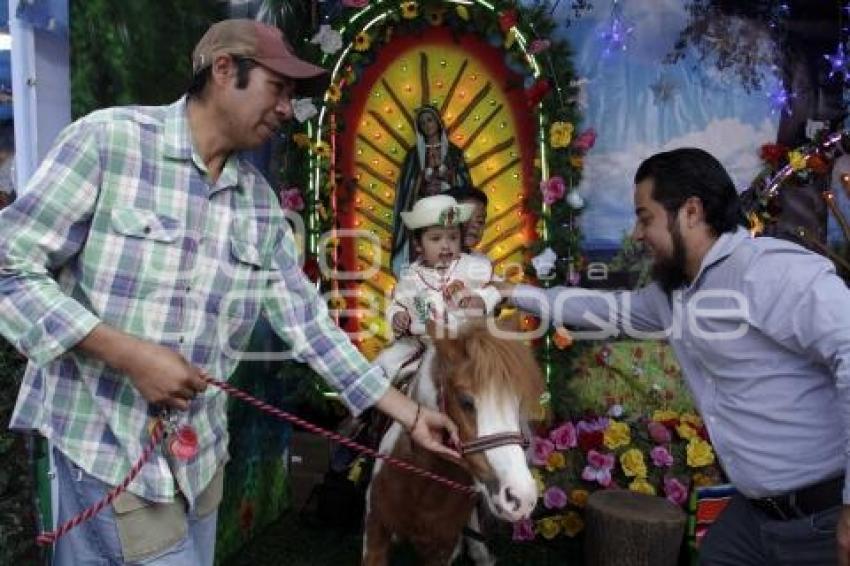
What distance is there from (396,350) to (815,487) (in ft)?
9.52

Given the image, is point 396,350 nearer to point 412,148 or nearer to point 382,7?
point 412,148

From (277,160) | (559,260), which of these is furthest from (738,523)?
(277,160)

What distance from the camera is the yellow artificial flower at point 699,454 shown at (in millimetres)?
4812

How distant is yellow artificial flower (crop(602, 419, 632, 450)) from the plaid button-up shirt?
11.0ft

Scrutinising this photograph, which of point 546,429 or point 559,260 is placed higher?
point 559,260

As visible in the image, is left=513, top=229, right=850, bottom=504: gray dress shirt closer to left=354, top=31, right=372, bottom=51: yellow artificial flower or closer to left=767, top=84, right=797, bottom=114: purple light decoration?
left=354, top=31, right=372, bottom=51: yellow artificial flower

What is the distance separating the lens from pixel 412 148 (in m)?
6.25

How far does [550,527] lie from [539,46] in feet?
11.6

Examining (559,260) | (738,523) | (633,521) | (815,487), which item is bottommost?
(633,521)

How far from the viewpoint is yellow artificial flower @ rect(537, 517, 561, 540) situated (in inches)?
197

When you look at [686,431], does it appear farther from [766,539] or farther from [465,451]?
[465,451]

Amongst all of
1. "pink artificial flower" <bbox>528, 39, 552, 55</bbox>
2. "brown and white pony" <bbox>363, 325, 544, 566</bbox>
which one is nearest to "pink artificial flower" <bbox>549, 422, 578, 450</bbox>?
"brown and white pony" <bbox>363, 325, 544, 566</bbox>

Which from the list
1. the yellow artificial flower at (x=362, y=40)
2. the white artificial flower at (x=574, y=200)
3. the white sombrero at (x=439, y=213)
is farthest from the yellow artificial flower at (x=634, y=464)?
the yellow artificial flower at (x=362, y=40)

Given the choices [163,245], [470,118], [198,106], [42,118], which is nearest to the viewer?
[163,245]
